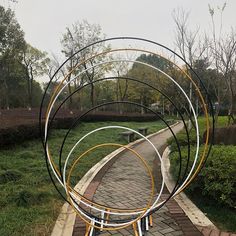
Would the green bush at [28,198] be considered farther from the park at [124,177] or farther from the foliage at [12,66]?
the foliage at [12,66]

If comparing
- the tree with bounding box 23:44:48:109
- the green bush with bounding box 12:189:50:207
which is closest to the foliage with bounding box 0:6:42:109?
the tree with bounding box 23:44:48:109

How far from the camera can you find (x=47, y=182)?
5.90 m

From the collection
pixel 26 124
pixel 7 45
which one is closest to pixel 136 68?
pixel 7 45

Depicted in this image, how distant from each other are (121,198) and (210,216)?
5.13 ft

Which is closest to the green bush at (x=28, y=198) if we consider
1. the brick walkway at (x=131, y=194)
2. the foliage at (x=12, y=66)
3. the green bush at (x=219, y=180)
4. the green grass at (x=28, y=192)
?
the green grass at (x=28, y=192)

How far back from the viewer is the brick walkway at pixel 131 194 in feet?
12.5

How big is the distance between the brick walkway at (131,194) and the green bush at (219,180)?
1.68 feet

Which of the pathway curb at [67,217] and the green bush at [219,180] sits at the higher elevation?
the green bush at [219,180]

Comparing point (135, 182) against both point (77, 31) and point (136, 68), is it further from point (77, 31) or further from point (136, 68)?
point (136, 68)

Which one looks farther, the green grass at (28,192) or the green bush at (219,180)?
the green bush at (219,180)

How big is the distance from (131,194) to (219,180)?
165 centimetres

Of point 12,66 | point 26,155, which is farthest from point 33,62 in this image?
point 26,155

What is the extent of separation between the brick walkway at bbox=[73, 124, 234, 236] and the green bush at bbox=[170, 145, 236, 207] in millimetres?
512

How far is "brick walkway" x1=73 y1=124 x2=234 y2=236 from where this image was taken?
3.80 meters
